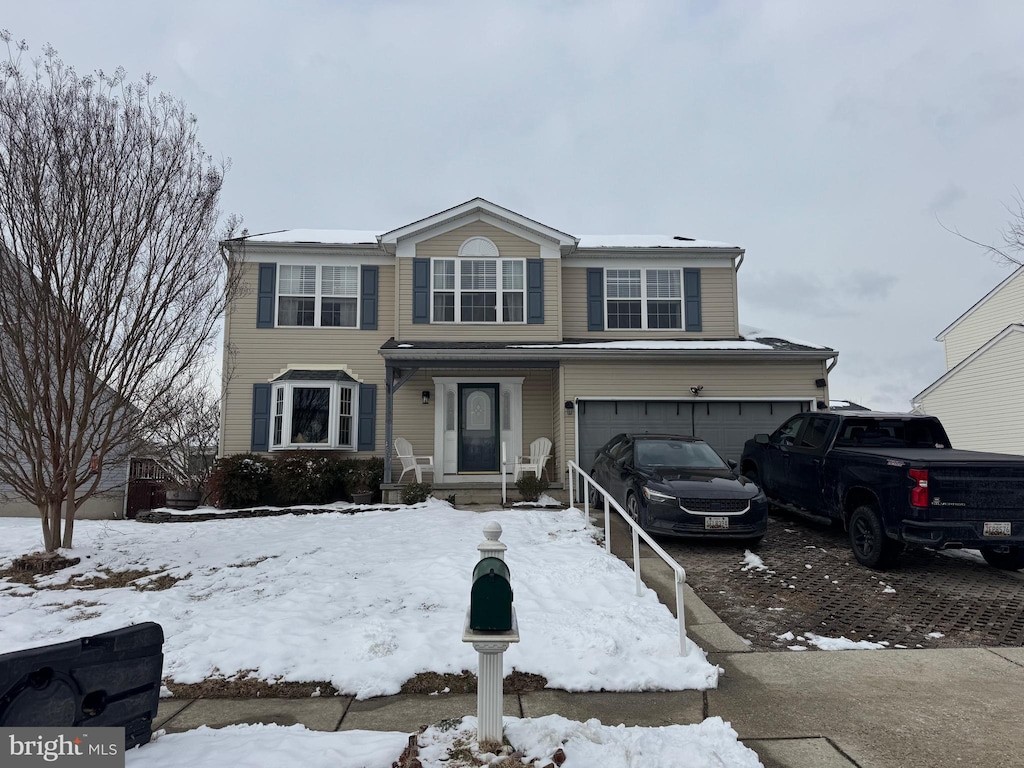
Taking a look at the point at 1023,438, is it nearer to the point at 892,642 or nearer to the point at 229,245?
the point at 892,642

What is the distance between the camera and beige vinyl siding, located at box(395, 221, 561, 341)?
1413cm

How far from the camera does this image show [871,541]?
698 cm

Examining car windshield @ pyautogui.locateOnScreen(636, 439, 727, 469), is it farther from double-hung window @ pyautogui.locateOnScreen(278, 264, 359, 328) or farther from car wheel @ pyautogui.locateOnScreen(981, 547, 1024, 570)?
double-hung window @ pyautogui.locateOnScreen(278, 264, 359, 328)

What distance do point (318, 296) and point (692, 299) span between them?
912cm

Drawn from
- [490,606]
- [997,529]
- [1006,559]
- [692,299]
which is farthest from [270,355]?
[1006,559]

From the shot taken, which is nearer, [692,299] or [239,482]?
[239,482]

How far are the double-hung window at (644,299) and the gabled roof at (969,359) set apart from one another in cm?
926

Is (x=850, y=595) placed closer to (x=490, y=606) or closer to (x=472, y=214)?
(x=490, y=606)

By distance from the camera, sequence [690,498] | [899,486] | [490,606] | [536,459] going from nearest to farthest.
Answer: [490,606] < [899,486] < [690,498] < [536,459]

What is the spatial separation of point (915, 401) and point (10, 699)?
2381 cm

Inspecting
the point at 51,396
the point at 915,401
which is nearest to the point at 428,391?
the point at 51,396

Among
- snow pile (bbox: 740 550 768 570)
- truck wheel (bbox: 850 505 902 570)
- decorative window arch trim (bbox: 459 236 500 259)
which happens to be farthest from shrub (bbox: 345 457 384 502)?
truck wheel (bbox: 850 505 902 570)

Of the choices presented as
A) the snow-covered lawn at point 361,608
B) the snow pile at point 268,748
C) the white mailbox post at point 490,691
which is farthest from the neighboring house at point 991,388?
the snow pile at point 268,748

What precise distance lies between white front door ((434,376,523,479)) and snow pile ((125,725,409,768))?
34.3 feet
